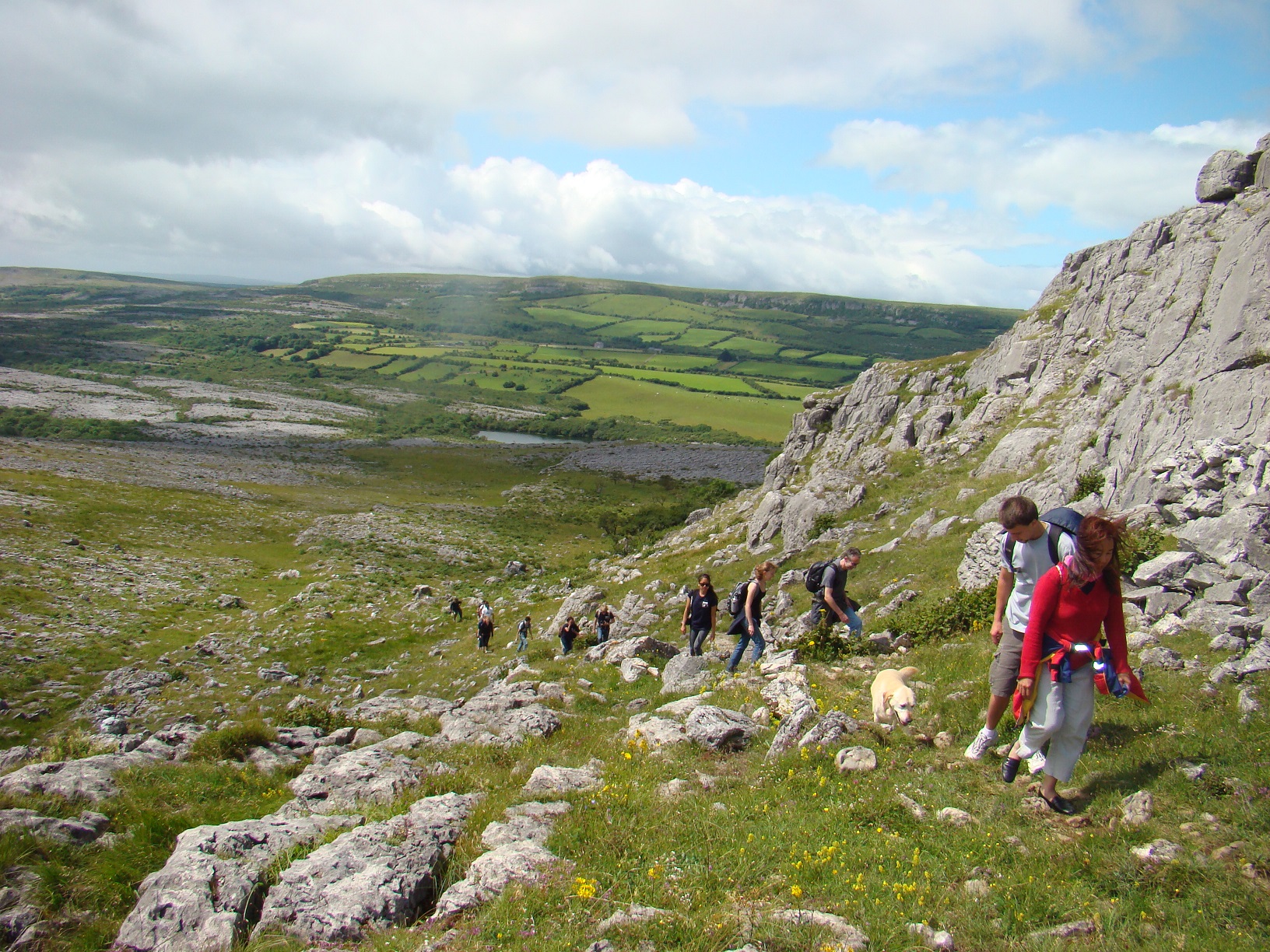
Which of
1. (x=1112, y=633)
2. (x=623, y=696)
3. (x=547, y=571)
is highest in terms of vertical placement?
(x=1112, y=633)

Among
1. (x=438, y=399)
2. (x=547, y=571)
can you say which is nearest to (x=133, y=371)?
(x=438, y=399)

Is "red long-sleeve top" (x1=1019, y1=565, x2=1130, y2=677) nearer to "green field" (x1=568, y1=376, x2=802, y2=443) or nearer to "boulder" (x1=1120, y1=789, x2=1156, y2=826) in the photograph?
"boulder" (x1=1120, y1=789, x2=1156, y2=826)

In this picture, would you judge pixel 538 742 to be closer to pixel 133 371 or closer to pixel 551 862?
pixel 551 862

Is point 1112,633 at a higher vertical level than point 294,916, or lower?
higher

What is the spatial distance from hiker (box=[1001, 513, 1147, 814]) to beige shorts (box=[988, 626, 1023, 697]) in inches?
17.4

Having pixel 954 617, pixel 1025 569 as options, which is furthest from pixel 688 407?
pixel 1025 569

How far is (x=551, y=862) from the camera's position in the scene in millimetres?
6574

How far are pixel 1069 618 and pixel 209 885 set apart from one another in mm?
9389

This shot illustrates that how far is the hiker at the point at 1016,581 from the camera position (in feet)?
22.9

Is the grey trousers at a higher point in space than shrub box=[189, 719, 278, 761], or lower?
higher

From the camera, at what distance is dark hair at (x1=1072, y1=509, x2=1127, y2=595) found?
632 cm

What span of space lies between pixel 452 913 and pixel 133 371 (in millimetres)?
221720

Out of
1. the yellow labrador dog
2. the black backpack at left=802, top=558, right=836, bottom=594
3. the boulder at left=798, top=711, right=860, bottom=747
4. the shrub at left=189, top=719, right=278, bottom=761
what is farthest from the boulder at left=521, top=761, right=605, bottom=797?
the black backpack at left=802, top=558, right=836, bottom=594

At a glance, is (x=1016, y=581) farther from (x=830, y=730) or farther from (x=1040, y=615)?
(x=830, y=730)
